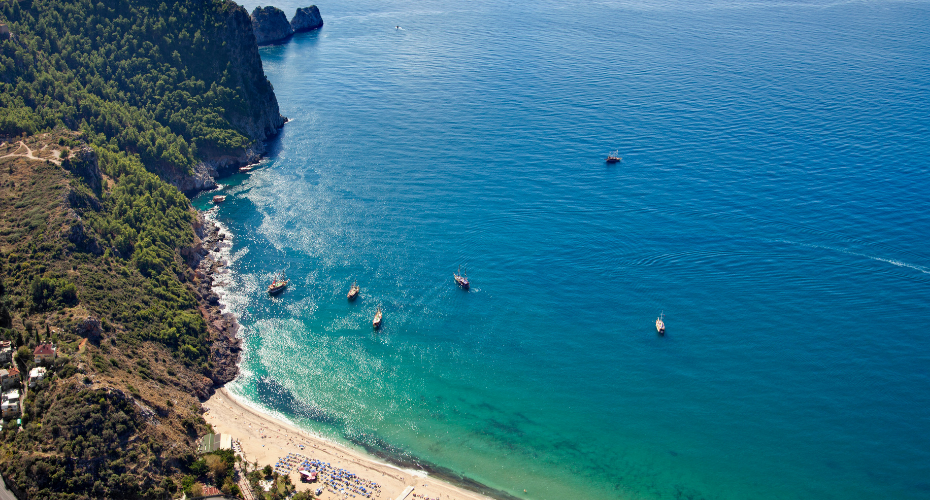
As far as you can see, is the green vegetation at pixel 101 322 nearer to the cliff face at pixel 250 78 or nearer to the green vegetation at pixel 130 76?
the green vegetation at pixel 130 76

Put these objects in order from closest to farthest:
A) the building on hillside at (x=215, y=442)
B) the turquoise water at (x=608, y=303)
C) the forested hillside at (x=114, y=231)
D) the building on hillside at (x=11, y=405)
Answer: the forested hillside at (x=114, y=231) → the building on hillside at (x=11, y=405) → the building on hillside at (x=215, y=442) → the turquoise water at (x=608, y=303)

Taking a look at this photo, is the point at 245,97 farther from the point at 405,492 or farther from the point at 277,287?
the point at 405,492

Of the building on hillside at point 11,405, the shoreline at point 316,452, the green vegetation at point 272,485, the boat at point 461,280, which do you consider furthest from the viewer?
the boat at point 461,280

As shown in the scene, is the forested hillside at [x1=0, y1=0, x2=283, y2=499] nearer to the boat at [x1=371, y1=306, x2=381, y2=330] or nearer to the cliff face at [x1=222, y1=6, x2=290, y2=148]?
the cliff face at [x1=222, y1=6, x2=290, y2=148]

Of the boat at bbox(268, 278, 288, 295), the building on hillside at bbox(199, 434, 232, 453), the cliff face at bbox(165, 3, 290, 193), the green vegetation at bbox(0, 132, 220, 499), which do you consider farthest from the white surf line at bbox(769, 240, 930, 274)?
the cliff face at bbox(165, 3, 290, 193)

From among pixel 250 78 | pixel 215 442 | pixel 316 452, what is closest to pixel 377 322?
A: pixel 316 452

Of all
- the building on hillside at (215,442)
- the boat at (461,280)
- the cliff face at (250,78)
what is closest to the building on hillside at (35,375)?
the building on hillside at (215,442)

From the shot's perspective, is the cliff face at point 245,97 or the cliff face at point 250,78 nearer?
the cliff face at point 245,97
